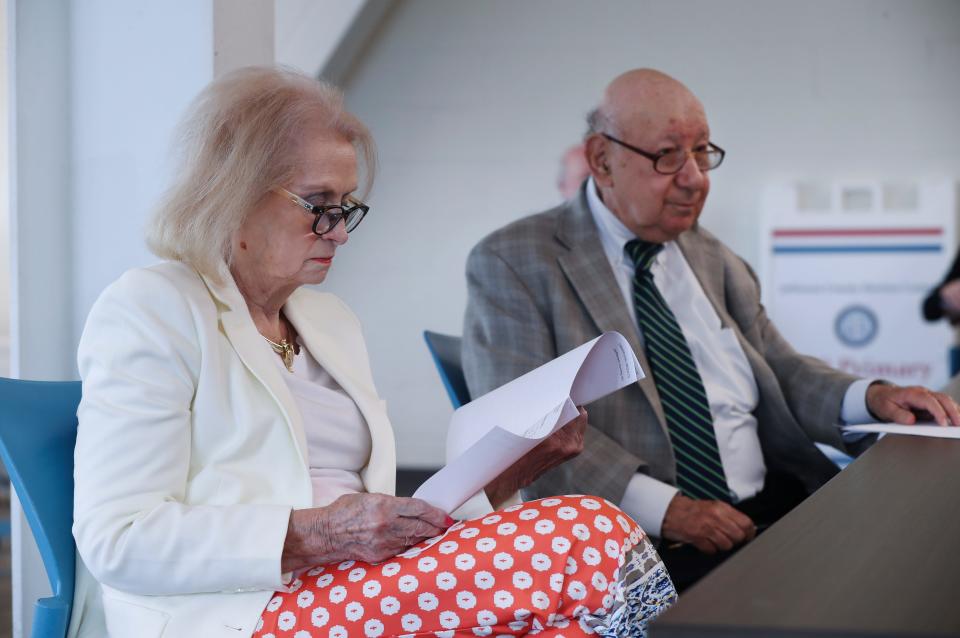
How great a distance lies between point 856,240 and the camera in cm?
461

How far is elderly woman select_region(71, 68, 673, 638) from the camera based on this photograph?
118cm

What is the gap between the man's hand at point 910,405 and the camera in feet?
6.06

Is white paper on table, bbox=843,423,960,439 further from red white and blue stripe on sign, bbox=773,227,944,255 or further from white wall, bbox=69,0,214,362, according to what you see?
red white and blue stripe on sign, bbox=773,227,944,255

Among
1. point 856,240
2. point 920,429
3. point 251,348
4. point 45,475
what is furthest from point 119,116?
point 856,240

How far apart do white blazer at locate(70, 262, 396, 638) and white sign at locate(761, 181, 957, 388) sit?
363cm

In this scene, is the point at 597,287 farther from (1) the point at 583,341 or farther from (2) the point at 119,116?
(2) the point at 119,116

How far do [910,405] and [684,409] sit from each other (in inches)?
16.1

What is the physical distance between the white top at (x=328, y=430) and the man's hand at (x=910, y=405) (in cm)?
99

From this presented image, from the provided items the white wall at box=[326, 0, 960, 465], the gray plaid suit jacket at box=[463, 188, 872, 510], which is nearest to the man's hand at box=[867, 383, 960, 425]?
the gray plaid suit jacket at box=[463, 188, 872, 510]

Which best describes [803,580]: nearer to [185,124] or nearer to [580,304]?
[185,124]

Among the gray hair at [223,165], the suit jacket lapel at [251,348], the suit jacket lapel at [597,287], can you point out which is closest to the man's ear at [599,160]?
the suit jacket lapel at [597,287]

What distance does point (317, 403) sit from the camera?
59.7 inches

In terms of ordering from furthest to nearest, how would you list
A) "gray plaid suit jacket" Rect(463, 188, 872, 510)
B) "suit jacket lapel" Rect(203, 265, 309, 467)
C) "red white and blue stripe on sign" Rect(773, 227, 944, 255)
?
1. "red white and blue stripe on sign" Rect(773, 227, 944, 255)
2. "gray plaid suit jacket" Rect(463, 188, 872, 510)
3. "suit jacket lapel" Rect(203, 265, 309, 467)

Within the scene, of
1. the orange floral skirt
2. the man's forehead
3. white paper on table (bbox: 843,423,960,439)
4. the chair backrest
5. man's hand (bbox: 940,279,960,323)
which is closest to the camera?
the orange floral skirt
